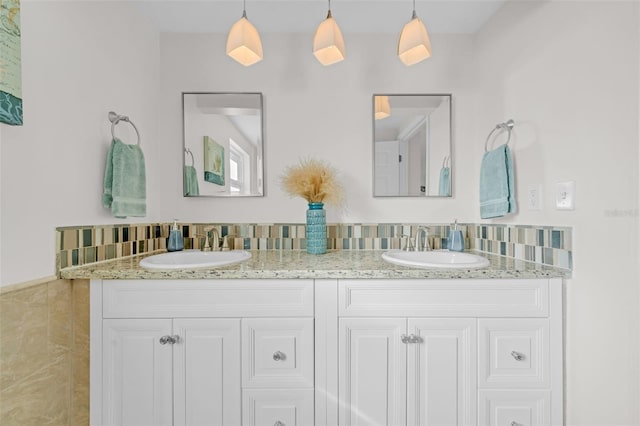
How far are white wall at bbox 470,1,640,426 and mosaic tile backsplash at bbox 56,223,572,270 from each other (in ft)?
0.32

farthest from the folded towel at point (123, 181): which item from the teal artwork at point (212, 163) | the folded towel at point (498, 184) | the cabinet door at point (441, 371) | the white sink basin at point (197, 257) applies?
the folded towel at point (498, 184)

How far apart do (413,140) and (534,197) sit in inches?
27.4

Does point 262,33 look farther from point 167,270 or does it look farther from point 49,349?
point 49,349

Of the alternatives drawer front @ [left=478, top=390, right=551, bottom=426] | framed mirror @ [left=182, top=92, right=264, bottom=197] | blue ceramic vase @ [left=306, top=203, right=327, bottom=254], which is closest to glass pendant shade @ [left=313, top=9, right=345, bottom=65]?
framed mirror @ [left=182, top=92, right=264, bottom=197]

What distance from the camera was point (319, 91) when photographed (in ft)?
6.05

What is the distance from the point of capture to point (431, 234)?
6.02ft

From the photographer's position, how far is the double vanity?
4.04 ft

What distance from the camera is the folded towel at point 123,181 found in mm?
1409

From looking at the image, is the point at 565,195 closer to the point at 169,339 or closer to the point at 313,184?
the point at 313,184

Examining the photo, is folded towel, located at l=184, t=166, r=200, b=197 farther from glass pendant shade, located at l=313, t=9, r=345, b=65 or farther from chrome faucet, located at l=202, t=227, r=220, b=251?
glass pendant shade, located at l=313, t=9, r=345, b=65

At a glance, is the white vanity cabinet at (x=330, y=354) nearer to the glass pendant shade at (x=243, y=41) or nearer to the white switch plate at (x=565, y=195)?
the white switch plate at (x=565, y=195)

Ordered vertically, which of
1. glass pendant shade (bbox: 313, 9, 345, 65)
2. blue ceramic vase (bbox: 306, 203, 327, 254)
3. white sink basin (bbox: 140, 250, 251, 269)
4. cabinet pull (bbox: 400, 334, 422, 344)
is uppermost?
glass pendant shade (bbox: 313, 9, 345, 65)

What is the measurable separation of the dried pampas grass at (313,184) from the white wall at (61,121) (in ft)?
2.77

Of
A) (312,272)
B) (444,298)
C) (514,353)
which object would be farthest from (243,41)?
(514,353)
